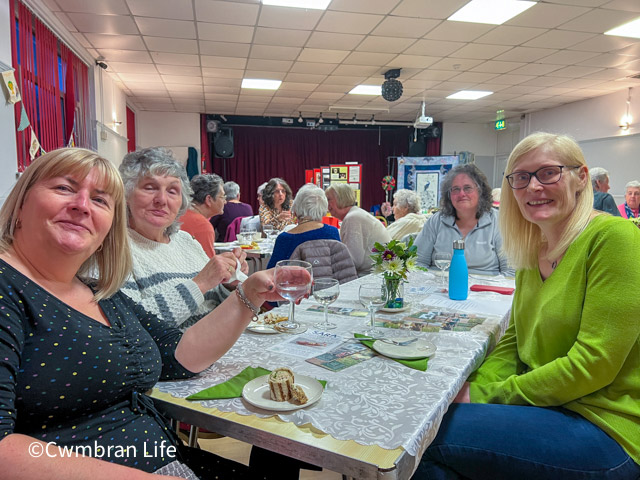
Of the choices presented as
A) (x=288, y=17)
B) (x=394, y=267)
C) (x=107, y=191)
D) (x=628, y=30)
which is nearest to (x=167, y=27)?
(x=288, y=17)

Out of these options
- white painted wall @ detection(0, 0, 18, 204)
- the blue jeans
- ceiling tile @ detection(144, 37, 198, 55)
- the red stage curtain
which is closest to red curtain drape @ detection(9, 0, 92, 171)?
white painted wall @ detection(0, 0, 18, 204)

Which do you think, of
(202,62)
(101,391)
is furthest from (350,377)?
(202,62)

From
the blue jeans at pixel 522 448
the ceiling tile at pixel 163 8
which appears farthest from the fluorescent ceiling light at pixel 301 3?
the blue jeans at pixel 522 448

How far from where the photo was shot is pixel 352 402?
100 cm

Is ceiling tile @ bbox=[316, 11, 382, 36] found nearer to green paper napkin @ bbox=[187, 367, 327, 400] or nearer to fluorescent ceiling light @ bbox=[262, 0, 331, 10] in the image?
fluorescent ceiling light @ bbox=[262, 0, 331, 10]

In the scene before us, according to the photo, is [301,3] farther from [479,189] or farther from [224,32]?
[479,189]

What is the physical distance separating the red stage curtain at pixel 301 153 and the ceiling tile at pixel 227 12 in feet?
20.0

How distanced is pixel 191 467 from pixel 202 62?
6.04 metres

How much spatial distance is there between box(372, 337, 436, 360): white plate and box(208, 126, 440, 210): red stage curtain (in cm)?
988

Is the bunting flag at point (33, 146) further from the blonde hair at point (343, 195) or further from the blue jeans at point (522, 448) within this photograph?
the blue jeans at point (522, 448)

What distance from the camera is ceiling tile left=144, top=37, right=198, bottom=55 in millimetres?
5227

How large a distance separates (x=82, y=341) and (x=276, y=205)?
5256mm

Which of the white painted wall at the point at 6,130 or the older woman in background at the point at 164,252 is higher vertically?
the white painted wall at the point at 6,130

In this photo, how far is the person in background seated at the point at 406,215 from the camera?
4465 mm
